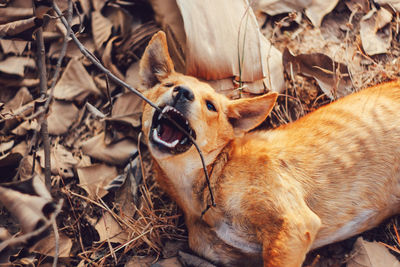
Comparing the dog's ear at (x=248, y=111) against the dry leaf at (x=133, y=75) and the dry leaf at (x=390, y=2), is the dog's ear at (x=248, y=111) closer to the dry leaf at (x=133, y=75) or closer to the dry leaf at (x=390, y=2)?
the dry leaf at (x=133, y=75)

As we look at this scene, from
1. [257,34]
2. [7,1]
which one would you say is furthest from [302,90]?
[7,1]

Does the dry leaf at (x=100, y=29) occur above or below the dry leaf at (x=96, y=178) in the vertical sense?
above

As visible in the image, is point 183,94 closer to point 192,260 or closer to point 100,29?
point 192,260

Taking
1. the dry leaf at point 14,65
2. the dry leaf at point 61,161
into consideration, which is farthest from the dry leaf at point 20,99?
the dry leaf at point 61,161

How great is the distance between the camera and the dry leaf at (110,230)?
116 inches

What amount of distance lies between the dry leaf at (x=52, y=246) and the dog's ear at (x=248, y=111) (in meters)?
1.49

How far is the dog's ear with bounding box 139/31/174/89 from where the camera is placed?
267 cm

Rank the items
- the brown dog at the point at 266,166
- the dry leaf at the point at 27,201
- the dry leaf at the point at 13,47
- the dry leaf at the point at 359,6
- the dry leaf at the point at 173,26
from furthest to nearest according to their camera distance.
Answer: the dry leaf at the point at 359,6 < the dry leaf at the point at 13,47 < the dry leaf at the point at 173,26 < the brown dog at the point at 266,166 < the dry leaf at the point at 27,201

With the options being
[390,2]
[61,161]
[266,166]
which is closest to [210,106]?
[266,166]

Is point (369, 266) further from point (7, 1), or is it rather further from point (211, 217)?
point (7, 1)

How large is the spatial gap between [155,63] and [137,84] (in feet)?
2.29

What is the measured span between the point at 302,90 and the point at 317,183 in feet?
3.53

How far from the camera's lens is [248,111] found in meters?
2.68

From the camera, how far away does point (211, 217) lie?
2.64m
